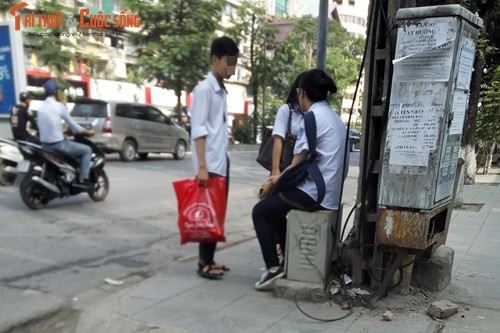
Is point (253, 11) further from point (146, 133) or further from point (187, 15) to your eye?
point (146, 133)

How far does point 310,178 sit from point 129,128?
1168cm

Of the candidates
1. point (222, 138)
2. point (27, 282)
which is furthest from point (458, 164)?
point (27, 282)

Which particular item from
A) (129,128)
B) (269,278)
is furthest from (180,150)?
(269,278)

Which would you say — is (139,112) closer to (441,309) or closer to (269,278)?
(269,278)

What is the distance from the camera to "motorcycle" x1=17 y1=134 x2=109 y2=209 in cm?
681

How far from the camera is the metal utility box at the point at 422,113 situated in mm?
2959

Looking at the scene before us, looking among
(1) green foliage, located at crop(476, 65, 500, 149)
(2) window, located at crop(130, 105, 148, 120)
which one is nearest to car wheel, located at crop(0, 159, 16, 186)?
(2) window, located at crop(130, 105, 148, 120)

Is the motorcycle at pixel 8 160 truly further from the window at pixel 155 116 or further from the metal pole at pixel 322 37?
the window at pixel 155 116

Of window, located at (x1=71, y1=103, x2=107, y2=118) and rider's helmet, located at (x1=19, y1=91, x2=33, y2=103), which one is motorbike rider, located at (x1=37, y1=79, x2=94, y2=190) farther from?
window, located at (x1=71, y1=103, x2=107, y2=118)

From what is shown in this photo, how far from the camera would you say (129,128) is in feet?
47.6

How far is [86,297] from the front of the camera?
152 inches

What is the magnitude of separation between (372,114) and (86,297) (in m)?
2.56

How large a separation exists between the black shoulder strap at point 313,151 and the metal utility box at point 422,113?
1.49 ft

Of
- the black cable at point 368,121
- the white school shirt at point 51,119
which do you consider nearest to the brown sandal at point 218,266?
the black cable at point 368,121
